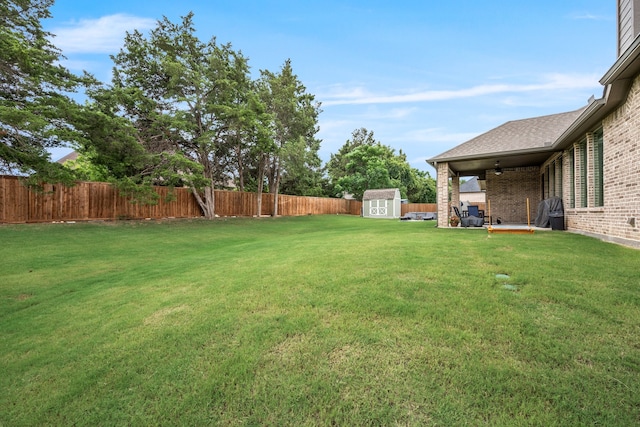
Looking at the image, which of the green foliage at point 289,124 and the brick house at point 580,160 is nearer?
the brick house at point 580,160

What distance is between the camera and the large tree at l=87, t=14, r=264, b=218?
1570 cm

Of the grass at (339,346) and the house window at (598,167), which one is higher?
the house window at (598,167)

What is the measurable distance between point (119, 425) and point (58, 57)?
18.8m

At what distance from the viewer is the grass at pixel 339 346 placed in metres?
2.02

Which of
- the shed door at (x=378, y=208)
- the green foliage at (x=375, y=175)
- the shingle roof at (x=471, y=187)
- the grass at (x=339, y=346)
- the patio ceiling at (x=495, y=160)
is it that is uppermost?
the green foliage at (x=375, y=175)

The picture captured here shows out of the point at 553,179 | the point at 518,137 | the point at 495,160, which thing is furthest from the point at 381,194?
the point at 553,179

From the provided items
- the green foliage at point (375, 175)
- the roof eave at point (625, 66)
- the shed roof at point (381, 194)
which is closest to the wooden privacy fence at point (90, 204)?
the shed roof at point (381, 194)

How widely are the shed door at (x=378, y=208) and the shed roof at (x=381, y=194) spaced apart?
1.51 feet

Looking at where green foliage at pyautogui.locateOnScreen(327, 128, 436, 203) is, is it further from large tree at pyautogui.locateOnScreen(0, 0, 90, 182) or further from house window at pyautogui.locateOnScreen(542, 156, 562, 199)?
large tree at pyautogui.locateOnScreen(0, 0, 90, 182)

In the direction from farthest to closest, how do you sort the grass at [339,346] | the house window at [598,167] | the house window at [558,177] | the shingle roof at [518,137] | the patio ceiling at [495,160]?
the patio ceiling at [495,160] < the shingle roof at [518,137] < the house window at [558,177] < the house window at [598,167] < the grass at [339,346]

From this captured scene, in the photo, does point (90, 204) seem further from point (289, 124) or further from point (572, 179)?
point (572, 179)

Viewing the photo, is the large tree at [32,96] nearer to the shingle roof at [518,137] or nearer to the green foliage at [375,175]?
the shingle roof at [518,137]

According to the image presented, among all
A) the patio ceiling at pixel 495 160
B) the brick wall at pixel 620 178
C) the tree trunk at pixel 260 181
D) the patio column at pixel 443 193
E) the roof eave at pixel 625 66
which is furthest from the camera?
the tree trunk at pixel 260 181

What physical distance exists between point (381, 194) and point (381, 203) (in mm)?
1087
